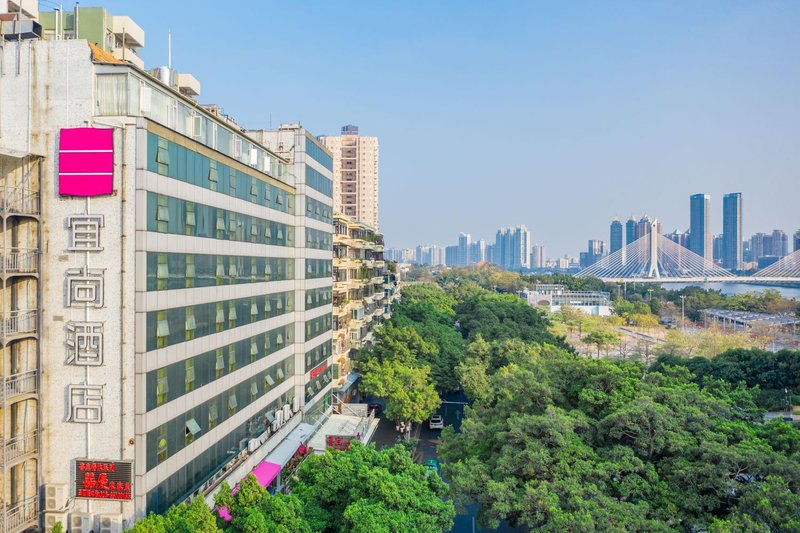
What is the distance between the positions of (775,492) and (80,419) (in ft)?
59.9

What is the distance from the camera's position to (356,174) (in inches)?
3999

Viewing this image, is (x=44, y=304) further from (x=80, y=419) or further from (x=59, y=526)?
(x=59, y=526)

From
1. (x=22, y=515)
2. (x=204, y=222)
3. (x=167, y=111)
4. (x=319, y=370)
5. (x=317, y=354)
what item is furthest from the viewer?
(x=319, y=370)

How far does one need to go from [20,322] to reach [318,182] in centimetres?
1899

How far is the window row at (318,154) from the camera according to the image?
2928cm

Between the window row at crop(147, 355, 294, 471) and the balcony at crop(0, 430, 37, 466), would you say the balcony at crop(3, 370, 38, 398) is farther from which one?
the window row at crop(147, 355, 294, 471)

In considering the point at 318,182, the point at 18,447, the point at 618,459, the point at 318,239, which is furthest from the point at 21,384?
the point at 318,182

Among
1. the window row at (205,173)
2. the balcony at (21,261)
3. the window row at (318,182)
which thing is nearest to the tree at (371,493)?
the balcony at (21,261)

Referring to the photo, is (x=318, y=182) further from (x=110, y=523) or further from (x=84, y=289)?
(x=110, y=523)

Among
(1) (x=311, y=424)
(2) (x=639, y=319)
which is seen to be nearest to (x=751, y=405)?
(1) (x=311, y=424)

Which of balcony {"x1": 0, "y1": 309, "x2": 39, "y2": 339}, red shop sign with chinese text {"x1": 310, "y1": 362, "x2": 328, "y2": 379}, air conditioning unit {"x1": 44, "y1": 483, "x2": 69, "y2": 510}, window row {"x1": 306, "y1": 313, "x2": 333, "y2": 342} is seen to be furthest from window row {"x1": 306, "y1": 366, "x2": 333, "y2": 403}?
balcony {"x1": 0, "y1": 309, "x2": 39, "y2": 339}

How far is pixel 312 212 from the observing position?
2998 centimetres

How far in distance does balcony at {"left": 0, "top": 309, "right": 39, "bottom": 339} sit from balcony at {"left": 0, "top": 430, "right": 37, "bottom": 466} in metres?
2.70

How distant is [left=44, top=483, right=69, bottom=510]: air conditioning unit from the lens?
1427cm
